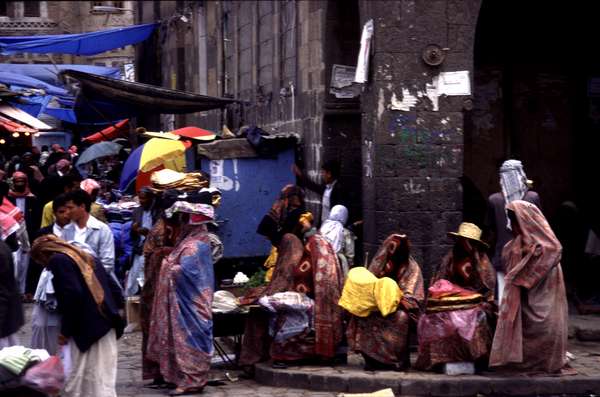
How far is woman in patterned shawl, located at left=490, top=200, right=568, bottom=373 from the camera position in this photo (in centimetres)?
895

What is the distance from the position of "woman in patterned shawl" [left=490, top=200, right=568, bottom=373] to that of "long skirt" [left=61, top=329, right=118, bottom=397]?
2.98 meters

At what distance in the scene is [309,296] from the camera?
31.6 feet

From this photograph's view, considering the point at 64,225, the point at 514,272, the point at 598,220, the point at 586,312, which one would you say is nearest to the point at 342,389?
the point at 514,272

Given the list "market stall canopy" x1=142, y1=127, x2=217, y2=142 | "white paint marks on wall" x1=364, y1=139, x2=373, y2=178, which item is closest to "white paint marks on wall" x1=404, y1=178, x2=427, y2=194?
"white paint marks on wall" x1=364, y1=139, x2=373, y2=178

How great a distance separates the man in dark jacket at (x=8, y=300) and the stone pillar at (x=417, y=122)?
4381mm

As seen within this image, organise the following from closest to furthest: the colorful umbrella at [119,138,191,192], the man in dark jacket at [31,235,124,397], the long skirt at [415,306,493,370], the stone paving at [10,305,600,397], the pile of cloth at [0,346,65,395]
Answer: the pile of cloth at [0,346,65,395]
the man in dark jacket at [31,235,124,397]
the stone paving at [10,305,600,397]
the long skirt at [415,306,493,370]
the colorful umbrella at [119,138,191,192]

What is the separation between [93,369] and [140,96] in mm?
8095

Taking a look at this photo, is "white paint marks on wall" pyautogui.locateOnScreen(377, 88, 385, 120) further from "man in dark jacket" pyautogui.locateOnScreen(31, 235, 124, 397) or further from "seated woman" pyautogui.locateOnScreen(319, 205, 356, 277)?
"man in dark jacket" pyautogui.locateOnScreen(31, 235, 124, 397)

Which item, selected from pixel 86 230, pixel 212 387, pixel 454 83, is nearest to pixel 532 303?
pixel 212 387

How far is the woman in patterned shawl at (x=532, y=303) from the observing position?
8.95 metres

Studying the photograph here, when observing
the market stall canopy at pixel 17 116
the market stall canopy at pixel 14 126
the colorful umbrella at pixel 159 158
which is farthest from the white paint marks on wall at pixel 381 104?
the market stall canopy at pixel 14 126

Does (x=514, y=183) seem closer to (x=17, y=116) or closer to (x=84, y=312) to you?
(x=84, y=312)

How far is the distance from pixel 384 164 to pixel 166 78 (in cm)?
1472

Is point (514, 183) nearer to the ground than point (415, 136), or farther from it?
nearer to the ground
